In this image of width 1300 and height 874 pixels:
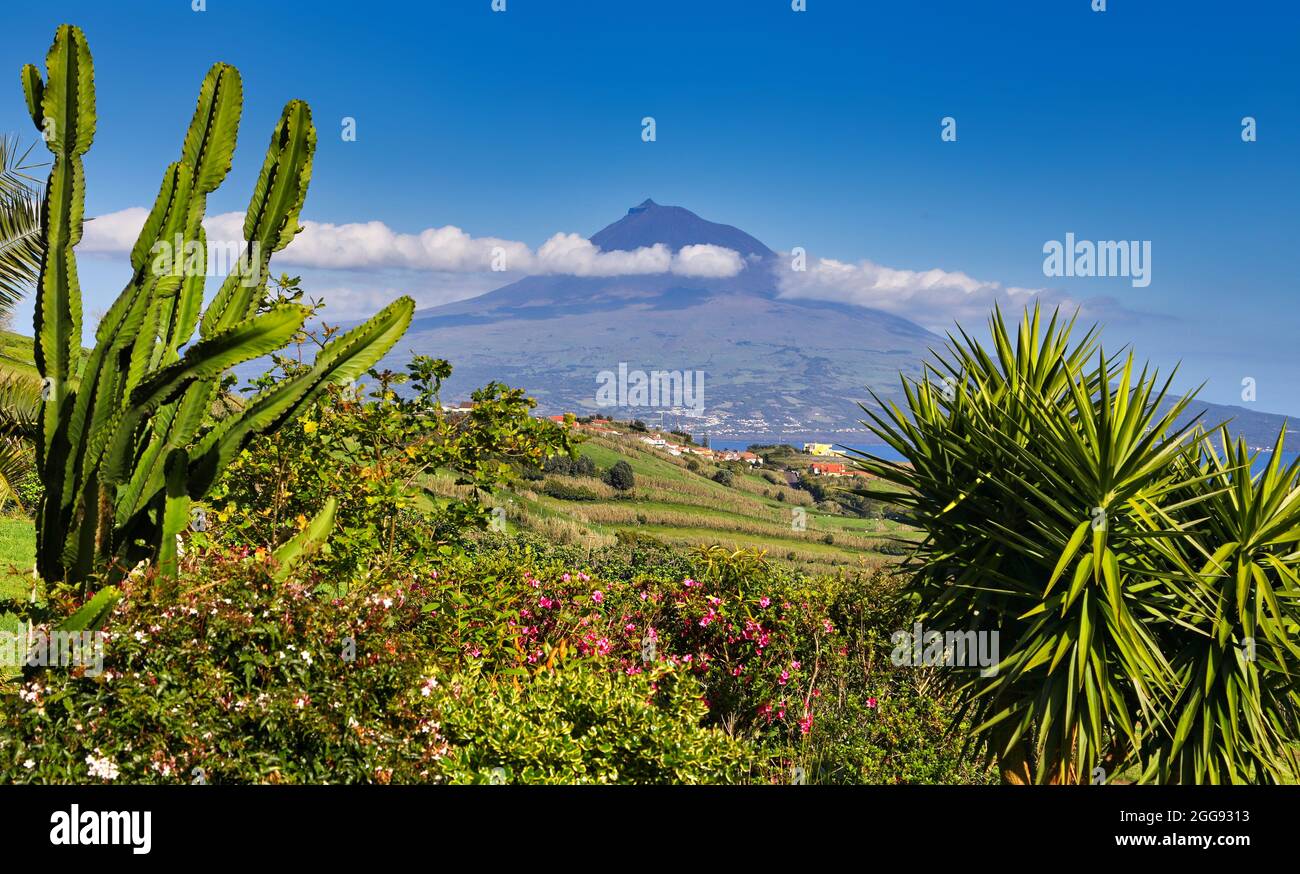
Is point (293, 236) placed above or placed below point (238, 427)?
above

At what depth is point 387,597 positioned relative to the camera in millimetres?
4031

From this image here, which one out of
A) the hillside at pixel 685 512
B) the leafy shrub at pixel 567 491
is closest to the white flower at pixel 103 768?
the hillside at pixel 685 512

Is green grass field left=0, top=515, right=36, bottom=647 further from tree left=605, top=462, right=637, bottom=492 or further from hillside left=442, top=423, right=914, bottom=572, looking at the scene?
tree left=605, top=462, right=637, bottom=492

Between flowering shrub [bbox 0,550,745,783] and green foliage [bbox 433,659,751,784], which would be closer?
flowering shrub [bbox 0,550,745,783]

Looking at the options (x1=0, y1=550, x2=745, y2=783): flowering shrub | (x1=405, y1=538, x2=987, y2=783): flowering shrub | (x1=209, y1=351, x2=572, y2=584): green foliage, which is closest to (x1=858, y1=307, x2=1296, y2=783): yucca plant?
(x1=405, y1=538, x2=987, y2=783): flowering shrub

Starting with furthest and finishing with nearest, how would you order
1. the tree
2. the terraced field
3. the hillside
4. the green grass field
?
the tree
the terraced field
the hillside
the green grass field

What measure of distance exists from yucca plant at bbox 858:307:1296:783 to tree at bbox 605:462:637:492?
3308cm

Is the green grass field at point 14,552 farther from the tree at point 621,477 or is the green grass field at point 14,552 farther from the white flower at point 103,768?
the tree at point 621,477

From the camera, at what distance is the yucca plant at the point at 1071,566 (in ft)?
15.8

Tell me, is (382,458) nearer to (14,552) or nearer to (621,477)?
(14,552)

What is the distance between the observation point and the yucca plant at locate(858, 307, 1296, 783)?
190 inches

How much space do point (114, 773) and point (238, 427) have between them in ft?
6.58
